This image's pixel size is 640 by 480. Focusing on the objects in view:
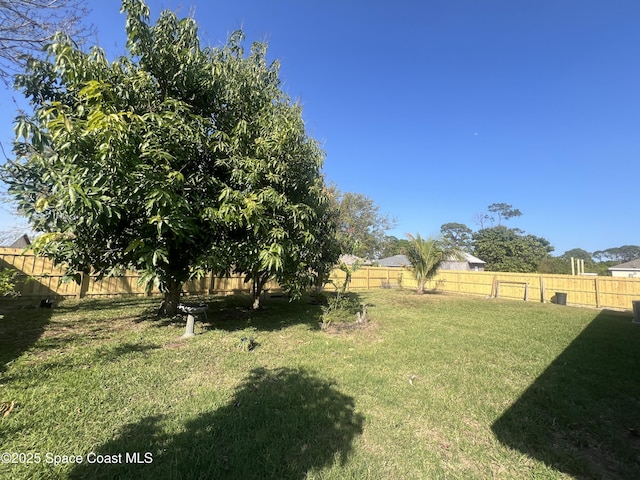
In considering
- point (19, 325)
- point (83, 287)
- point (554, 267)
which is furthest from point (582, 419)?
point (554, 267)

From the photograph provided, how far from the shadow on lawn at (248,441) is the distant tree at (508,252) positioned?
38.2 m

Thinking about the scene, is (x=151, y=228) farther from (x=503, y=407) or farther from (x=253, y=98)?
(x=503, y=407)

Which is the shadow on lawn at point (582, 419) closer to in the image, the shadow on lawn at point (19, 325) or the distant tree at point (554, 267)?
the shadow on lawn at point (19, 325)

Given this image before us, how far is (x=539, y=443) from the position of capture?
2.99 meters

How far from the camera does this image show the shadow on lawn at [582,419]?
276 centimetres

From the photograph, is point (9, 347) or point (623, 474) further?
point (9, 347)

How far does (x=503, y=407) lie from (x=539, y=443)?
2.21ft

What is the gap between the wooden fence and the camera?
10.3 meters

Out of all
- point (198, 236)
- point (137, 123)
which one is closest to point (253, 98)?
point (137, 123)

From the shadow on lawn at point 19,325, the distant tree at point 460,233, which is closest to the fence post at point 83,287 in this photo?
the shadow on lawn at point 19,325

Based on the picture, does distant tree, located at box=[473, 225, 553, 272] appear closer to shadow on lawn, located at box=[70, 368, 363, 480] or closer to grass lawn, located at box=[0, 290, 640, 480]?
grass lawn, located at box=[0, 290, 640, 480]

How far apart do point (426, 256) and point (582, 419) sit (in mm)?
13845

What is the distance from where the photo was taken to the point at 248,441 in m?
2.70

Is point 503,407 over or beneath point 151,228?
beneath
